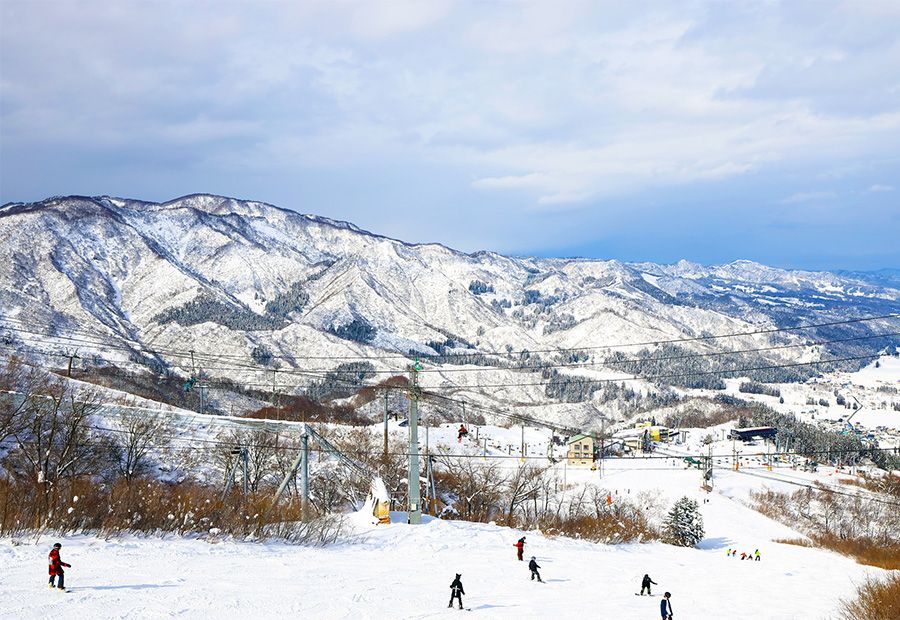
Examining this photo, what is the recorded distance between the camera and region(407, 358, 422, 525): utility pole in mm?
35906

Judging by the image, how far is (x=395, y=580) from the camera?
26.8m

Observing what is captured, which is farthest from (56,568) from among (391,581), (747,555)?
(747,555)

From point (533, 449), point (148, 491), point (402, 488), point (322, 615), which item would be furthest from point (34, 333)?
point (322, 615)

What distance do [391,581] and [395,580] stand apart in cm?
36

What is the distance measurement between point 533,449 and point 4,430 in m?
108

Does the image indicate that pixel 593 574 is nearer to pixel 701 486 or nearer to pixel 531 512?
pixel 531 512

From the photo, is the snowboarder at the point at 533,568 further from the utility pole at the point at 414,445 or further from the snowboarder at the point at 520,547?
the utility pole at the point at 414,445

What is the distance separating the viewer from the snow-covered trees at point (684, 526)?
67.2 metres

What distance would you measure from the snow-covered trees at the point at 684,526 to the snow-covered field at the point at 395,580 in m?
21.7

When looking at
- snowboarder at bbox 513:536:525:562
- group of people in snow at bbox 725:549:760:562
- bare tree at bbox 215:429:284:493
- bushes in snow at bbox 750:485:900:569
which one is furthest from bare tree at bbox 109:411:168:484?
bushes in snow at bbox 750:485:900:569

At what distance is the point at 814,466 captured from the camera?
5049 inches

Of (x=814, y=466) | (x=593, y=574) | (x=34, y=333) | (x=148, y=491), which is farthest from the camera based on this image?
(x=34, y=333)

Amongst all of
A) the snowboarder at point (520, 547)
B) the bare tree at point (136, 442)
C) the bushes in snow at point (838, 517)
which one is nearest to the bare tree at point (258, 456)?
the bare tree at point (136, 442)

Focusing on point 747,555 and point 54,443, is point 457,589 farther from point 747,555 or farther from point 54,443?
point 747,555
